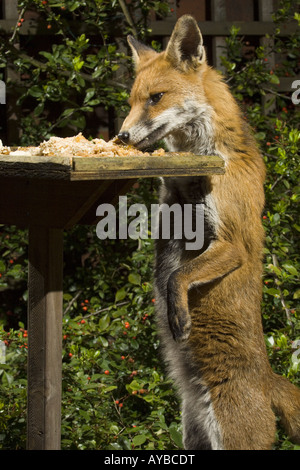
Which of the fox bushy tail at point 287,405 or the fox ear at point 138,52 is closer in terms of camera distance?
the fox bushy tail at point 287,405

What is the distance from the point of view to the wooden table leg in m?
2.86

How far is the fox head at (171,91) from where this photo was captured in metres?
3.21

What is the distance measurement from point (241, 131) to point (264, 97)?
2.73 m

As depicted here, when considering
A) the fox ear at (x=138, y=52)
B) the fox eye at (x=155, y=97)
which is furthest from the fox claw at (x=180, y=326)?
the fox ear at (x=138, y=52)

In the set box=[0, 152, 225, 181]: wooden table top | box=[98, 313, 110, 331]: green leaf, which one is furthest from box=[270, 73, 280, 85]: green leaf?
box=[0, 152, 225, 181]: wooden table top

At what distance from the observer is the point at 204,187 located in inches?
128

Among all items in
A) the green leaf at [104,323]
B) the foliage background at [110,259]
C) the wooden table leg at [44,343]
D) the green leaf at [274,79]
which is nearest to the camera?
the wooden table leg at [44,343]

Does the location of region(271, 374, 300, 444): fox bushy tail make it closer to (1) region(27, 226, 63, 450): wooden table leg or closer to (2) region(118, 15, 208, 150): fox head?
(1) region(27, 226, 63, 450): wooden table leg

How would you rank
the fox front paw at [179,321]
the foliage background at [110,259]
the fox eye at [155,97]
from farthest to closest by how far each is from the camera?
A: the foliage background at [110,259]
the fox eye at [155,97]
the fox front paw at [179,321]

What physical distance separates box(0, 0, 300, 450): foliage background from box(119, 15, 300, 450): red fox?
0.53 m

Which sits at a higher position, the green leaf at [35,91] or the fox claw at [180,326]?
the green leaf at [35,91]

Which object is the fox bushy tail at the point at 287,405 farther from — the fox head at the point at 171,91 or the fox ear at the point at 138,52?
the fox ear at the point at 138,52

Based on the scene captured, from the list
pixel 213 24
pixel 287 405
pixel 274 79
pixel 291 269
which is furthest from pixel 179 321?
pixel 213 24
